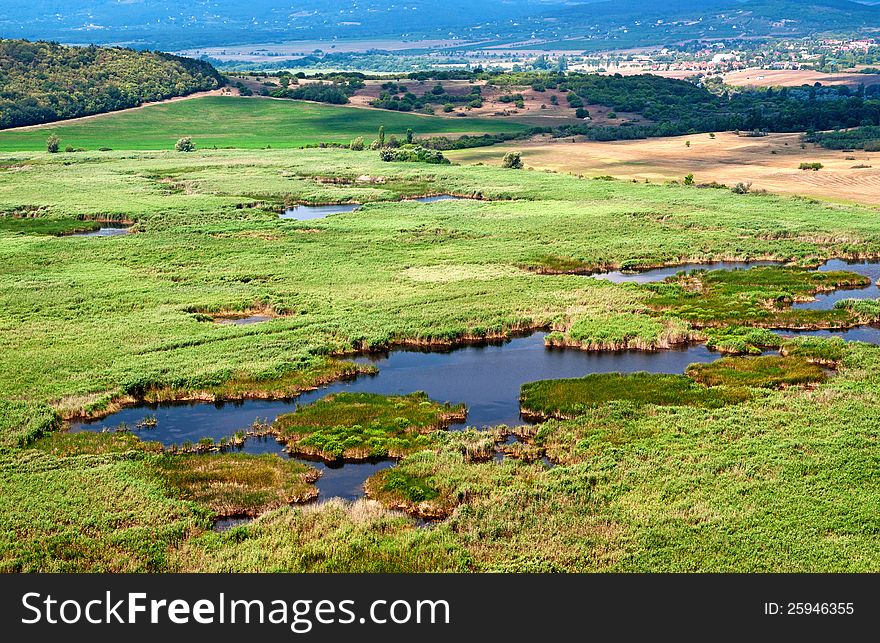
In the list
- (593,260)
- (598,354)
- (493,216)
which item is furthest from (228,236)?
(598,354)

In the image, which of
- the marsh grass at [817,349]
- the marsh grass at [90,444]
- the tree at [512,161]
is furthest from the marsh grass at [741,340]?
the tree at [512,161]

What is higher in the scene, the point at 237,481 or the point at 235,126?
the point at 235,126

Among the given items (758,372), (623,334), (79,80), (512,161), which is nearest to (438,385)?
(623,334)

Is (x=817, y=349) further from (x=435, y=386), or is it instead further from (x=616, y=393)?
(x=435, y=386)

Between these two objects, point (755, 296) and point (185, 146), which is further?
point (185, 146)

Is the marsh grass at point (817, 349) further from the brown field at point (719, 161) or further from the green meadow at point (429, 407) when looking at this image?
the brown field at point (719, 161)

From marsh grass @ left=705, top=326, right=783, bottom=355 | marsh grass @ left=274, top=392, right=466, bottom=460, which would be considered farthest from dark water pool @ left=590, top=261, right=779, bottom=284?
marsh grass @ left=274, top=392, right=466, bottom=460

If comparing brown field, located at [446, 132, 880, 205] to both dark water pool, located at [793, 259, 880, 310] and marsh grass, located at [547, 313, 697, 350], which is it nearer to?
dark water pool, located at [793, 259, 880, 310]
